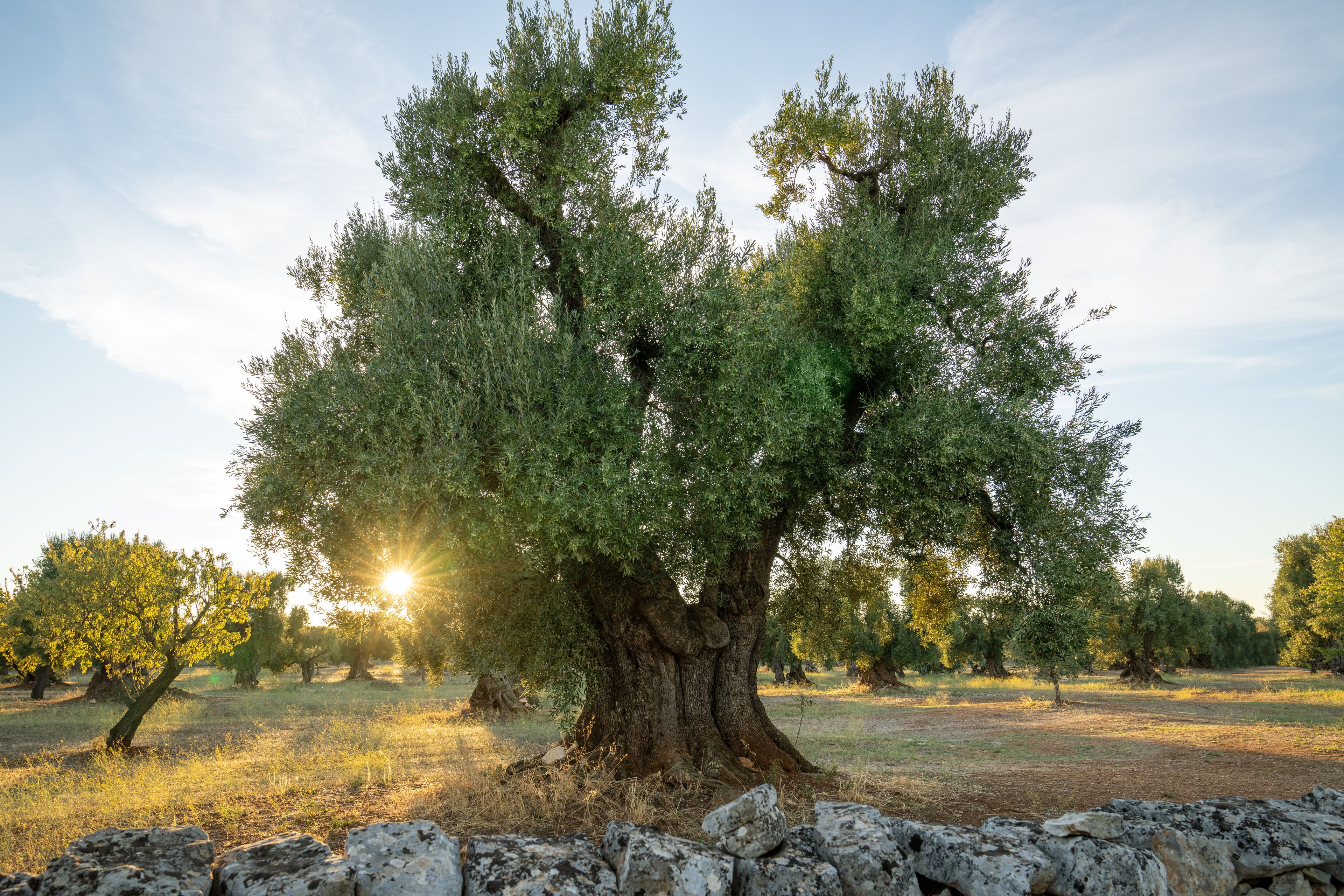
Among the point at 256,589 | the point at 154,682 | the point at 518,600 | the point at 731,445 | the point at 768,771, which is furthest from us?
the point at 256,589

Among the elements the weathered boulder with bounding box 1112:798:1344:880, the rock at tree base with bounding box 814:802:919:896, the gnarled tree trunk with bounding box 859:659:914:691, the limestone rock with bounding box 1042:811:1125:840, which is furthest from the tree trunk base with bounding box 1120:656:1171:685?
the rock at tree base with bounding box 814:802:919:896

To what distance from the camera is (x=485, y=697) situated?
30.7m

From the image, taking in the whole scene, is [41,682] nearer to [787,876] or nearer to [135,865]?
[135,865]

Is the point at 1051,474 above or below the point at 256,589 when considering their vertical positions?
above

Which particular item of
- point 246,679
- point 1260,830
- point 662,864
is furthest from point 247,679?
point 1260,830

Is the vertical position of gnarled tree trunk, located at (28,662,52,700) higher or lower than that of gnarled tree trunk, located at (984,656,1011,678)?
higher

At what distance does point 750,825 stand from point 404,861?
3221 mm

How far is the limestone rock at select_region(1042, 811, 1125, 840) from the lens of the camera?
7.24m

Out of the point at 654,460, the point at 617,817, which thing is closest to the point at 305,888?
the point at 617,817

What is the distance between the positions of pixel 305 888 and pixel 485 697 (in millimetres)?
26899

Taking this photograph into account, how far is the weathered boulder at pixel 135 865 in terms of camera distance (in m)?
5.25

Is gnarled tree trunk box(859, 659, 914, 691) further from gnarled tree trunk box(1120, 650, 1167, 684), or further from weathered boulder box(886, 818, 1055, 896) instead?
Result: weathered boulder box(886, 818, 1055, 896)

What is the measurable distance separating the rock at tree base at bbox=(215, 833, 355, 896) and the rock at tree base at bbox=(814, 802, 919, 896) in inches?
176

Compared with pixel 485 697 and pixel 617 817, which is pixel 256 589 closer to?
pixel 485 697
